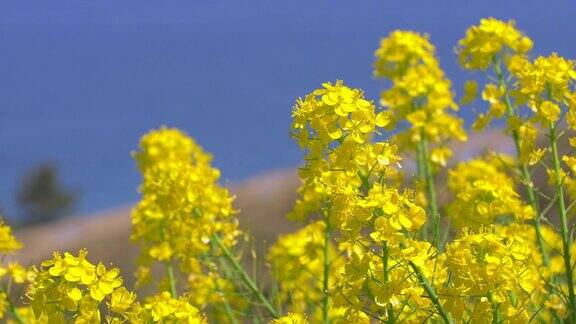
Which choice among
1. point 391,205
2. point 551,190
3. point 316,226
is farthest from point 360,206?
point 551,190

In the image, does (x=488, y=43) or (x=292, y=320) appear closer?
(x=292, y=320)

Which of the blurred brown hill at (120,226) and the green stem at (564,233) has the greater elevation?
the blurred brown hill at (120,226)

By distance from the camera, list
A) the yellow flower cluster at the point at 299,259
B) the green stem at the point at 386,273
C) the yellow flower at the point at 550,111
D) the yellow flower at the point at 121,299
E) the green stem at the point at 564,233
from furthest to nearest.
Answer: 1. the yellow flower cluster at the point at 299,259
2. the yellow flower at the point at 550,111
3. the green stem at the point at 564,233
4. the yellow flower at the point at 121,299
5. the green stem at the point at 386,273

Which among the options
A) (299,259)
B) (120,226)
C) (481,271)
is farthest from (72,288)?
(120,226)

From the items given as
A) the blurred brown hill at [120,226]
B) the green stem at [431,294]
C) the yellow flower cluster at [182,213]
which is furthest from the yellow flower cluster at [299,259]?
the blurred brown hill at [120,226]

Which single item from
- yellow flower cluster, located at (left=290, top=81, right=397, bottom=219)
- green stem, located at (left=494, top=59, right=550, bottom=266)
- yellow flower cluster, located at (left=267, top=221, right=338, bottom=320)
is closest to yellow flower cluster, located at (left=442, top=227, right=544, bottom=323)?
yellow flower cluster, located at (left=290, top=81, right=397, bottom=219)

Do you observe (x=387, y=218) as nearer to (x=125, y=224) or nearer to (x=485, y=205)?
(x=485, y=205)

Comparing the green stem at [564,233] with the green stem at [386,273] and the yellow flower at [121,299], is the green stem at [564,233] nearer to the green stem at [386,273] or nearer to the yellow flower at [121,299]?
the green stem at [386,273]

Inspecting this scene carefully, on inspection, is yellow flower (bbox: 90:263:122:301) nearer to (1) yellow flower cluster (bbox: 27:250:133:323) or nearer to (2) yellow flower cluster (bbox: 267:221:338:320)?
(1) yellow flower cluster (bbox: 27:250:133:323)
